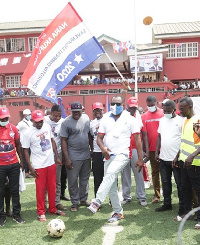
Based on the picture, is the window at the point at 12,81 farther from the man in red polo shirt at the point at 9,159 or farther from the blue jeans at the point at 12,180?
the blue jeans at the point at 12,180

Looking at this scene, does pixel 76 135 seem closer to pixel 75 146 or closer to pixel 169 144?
pixel 75 146

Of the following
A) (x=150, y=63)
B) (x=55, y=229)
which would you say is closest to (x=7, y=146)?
(x=55, y=229)

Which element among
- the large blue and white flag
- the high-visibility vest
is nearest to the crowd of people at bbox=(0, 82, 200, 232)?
the high-visibility vest

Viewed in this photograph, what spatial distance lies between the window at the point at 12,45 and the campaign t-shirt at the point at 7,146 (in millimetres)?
27186

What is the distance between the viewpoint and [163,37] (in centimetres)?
2858

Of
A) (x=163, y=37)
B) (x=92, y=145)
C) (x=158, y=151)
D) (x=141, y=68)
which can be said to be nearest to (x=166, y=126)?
(x=158, y=151)

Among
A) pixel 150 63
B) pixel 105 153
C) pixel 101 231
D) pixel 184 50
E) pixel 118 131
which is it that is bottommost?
pixel 101 231

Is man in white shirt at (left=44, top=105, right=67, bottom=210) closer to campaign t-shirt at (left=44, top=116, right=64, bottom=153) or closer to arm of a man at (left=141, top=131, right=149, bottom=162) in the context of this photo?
campaign t-shirt at (left=44, top=116, right=64, bottom=153)

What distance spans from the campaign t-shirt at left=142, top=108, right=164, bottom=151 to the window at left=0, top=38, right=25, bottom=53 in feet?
88.1

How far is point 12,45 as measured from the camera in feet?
101

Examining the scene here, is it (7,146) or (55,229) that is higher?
(7,146)

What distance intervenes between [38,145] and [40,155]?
0.59 ft

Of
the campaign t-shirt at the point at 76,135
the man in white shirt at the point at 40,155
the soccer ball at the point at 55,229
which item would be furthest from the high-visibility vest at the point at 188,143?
the man in white shirt at the point at 40,155

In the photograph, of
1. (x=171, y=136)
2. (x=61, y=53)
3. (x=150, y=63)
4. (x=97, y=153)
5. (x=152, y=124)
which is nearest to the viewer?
(x=171, y=136)
